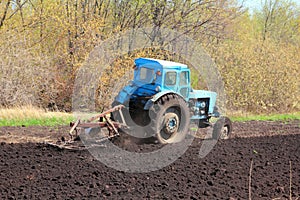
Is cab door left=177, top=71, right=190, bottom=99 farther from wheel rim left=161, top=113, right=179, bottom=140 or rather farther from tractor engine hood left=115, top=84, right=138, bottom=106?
tractor engine hood left=115, top=84, right=138, bottom=106

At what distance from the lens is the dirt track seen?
537 cm

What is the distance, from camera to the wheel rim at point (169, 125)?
805cm

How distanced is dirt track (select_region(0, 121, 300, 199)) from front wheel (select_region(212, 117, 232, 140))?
81 cm

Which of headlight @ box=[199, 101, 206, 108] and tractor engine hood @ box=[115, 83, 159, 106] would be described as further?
headlight @ box=[199, 101, 206, 108]

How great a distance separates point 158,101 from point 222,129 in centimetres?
213

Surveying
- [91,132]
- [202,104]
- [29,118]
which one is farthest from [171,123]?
[29,118]

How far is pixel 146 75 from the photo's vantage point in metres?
8.34

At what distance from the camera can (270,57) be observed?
16469 millimetres

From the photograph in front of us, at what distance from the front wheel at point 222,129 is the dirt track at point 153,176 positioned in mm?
808

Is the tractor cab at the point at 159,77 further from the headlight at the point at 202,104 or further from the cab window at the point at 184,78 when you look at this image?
the headlight at the point at 202,104

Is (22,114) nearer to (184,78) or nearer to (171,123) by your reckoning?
(171,123)

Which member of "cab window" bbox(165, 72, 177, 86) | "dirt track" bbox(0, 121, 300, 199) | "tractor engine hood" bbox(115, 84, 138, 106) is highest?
"cab window" bbox(165, 72, 177, 86)

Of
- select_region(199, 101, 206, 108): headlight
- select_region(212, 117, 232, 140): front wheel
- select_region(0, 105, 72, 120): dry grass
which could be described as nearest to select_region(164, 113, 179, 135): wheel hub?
select_region(199, 101, 206, 108): headlight

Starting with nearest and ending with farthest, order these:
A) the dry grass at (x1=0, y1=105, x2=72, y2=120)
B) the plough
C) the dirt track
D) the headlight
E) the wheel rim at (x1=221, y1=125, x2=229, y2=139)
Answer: the dirt track → the plough → the headlight → the wheel rim at (x1=221, y1=125, x2=229, y2=139) → the dry grass at (x1=0, y1=105, x2=72, y2=120)
